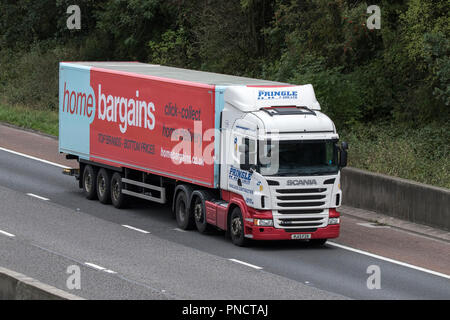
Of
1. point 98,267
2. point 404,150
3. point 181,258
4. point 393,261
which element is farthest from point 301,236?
point 404,150

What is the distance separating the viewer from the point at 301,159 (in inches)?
834

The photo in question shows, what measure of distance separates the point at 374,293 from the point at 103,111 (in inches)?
430

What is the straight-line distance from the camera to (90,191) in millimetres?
26969

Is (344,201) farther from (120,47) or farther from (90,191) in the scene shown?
(120,47)

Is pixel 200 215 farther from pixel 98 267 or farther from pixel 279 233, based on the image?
pixel 98 267

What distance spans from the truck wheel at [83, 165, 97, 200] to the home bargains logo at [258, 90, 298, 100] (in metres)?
7.05

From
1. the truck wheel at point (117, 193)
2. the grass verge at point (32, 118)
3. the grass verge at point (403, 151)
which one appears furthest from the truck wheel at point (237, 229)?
the grass verge at point (32, 118)

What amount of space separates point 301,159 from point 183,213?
3661 mm

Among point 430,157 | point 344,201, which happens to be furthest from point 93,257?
point 430,157

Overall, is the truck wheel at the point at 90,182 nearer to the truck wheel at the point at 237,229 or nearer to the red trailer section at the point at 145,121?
the red trailer section at the point at 145,121

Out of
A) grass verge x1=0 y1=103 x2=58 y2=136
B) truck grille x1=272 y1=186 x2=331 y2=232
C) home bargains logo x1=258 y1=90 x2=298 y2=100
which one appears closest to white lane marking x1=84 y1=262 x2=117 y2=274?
truck grille x1=272 y1=186 x2=331 y2=232

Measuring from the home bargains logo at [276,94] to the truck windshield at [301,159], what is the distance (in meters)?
1.17

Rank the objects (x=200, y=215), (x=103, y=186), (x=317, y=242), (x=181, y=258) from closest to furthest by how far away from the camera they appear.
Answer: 1. (x=181, y=258)
2. (x=317, y=242)
3. (x=200, y=215)
4. (x=103, y=186)

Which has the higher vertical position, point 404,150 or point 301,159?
point 301,159
